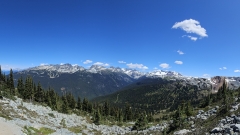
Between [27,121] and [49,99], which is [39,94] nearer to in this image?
[49,99]

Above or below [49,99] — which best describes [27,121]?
above

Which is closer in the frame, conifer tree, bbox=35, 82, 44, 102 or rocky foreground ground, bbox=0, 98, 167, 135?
rocky foreground ground, bbox=0, 98, 167, 135

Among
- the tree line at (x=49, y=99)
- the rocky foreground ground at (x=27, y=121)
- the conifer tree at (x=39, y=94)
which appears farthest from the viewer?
the conifer tree at (x=39, y=94)

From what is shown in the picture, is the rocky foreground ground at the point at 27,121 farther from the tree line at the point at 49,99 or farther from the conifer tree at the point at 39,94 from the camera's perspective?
the conifer tree at the point at 39,94

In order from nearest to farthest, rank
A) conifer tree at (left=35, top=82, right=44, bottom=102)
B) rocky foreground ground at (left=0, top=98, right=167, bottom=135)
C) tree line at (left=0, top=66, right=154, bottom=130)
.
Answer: rocky foreground ground at (left=0, top=98, right=167, bottom=135) → tree line at (left=0, top=66, right=154, bottom=130) → conifer tree at (left=35, top=82, right=44, bottom=102)

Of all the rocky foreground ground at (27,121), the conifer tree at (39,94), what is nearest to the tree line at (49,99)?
the conifer tree at (39,94)

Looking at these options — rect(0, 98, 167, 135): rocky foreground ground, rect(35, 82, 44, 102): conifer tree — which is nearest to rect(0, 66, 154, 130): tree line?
rect(35, 82, 44, 102): conifer tree

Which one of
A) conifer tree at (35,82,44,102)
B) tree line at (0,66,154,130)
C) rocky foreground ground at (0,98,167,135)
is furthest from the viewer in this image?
conifer tree at (35,82,44,102)

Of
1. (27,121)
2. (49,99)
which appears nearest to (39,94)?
(49,99)

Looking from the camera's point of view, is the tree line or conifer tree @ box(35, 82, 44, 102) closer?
the tree line

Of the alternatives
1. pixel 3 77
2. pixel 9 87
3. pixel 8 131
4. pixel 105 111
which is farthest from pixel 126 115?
pixel 8 131

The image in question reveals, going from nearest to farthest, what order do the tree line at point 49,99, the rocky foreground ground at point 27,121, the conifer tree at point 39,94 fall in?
the rocky foreground ground at point 27,121, the tree line at point 49,99, the conifer tree at point 39,94

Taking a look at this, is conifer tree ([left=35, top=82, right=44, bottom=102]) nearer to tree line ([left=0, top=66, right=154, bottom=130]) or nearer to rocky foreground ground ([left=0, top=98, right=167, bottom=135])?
tree line ([left=0, top=66, right=154, bottom=130])

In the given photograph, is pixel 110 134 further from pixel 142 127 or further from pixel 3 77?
pixel 3 77
